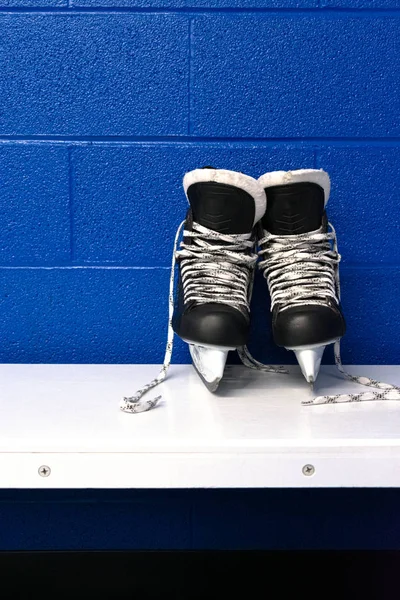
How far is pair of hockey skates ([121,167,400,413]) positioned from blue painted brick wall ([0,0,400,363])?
213mm

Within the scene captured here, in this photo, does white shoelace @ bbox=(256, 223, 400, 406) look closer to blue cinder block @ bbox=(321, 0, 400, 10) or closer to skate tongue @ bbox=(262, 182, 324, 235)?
skate tongue @ bbox=(262, 182, 324, 235)

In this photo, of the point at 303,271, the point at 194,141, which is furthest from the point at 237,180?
the point at 194,141

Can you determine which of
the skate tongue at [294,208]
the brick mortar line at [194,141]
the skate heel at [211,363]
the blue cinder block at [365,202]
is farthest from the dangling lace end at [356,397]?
the brick mortar line at [194,141]

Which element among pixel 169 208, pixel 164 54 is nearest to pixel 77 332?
pixel 169 208

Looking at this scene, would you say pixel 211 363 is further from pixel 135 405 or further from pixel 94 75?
pixel 94 75

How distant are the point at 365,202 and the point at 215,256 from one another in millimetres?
370

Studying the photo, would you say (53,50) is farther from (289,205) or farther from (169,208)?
(289,205)

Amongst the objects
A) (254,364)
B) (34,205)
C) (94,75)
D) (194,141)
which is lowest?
(254,364)

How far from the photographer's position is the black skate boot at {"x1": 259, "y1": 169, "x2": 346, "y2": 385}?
2.87ft

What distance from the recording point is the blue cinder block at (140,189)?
1146 millimetres

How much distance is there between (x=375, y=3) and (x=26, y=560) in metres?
1.15

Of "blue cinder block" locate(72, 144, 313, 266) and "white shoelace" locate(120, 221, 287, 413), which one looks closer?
"white shoelace" locate(120, 221, 287, 413)

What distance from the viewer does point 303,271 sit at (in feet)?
3.02

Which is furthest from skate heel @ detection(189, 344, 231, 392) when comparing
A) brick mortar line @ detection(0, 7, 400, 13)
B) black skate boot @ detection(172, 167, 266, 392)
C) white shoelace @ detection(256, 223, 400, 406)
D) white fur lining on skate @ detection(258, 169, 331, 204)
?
brick mortar line @ detection(0, 7, 400, 13)
